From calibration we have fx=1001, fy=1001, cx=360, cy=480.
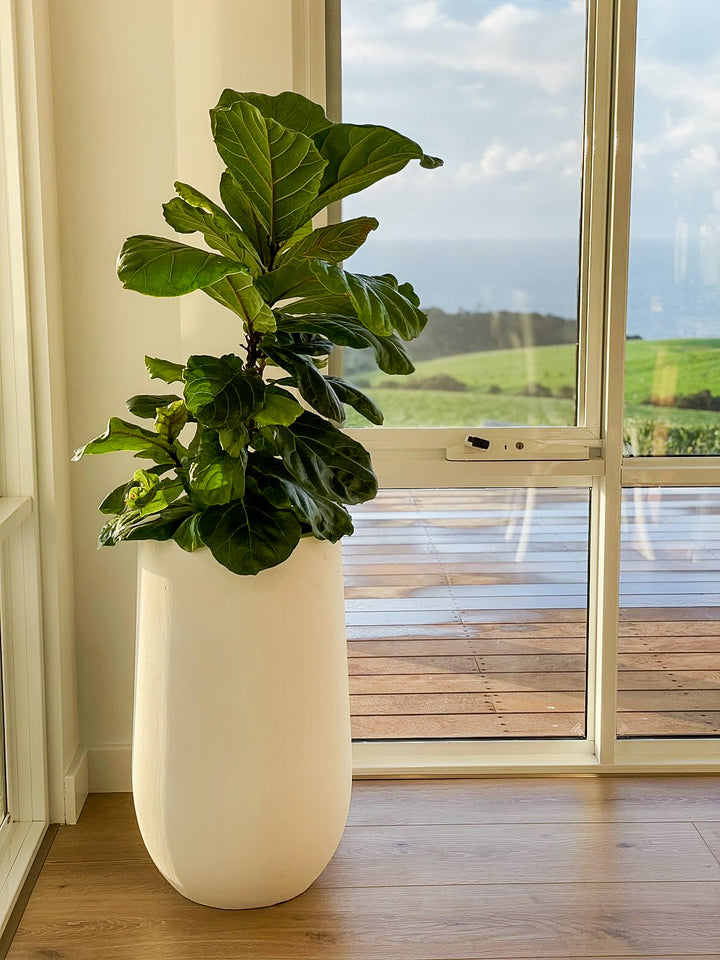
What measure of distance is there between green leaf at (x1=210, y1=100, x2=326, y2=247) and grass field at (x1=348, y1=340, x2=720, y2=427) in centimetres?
92

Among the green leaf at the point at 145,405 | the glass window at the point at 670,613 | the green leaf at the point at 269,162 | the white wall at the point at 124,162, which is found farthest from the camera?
the glass window at the point at 670,613

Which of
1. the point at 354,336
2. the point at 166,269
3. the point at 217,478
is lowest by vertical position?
the point at 217,478

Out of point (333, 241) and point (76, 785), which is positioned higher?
point (333, 241)

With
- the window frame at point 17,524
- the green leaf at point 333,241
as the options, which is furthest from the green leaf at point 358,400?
the window frame at point 17,524

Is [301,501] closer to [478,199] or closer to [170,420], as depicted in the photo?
[170,420]

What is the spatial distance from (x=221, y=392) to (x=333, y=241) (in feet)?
1.16

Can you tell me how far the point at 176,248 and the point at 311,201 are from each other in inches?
10.0

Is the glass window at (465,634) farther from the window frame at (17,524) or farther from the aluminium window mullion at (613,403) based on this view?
the window frame at (17,524)

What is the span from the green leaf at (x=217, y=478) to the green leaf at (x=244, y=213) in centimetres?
38

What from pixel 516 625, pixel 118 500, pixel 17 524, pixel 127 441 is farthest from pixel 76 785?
pixel 516 625

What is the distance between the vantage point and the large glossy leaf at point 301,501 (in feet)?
6.05

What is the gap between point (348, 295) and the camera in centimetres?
180

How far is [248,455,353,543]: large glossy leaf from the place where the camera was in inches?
72.6

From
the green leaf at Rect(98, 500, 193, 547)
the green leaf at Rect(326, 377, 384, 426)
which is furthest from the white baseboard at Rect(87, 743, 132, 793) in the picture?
the green leaf at Rect(326, 377, 384, 426)
